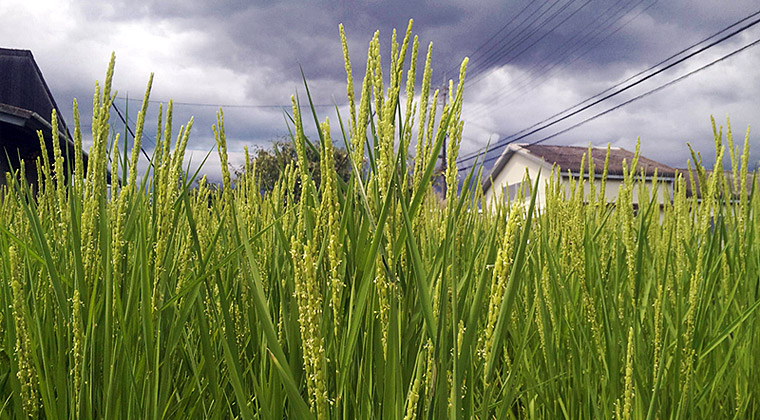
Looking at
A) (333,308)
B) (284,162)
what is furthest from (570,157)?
(333,308)

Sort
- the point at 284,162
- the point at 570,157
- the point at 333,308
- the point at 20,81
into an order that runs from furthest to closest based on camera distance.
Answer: the point at 570,157 → the point at 20,81 → the point at 284,162 → the point at 333,308

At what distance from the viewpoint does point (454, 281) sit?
0.55m

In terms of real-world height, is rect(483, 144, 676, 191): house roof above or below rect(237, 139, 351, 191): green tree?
above

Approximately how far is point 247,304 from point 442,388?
0.52 m

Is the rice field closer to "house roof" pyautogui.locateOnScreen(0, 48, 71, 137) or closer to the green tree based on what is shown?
the green tree

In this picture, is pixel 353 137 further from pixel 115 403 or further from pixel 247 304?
pixel 115 403

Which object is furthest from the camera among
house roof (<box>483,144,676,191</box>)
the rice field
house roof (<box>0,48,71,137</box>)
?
house roof (<box>483,144,676,191</box>)

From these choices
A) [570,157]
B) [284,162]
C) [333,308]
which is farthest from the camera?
[570,157]

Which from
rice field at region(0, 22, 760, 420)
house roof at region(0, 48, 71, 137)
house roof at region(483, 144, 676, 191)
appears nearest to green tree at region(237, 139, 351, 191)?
rice field at region(0, 22, 760, 420)

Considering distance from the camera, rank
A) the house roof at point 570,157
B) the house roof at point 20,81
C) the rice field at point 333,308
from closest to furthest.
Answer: the rice field at point 333,308 < the house roof at point 20,81 < the house roof at point 570,157

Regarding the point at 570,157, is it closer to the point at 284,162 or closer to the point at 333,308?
the point at 284,162

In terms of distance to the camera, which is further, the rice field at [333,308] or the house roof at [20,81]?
the house roof at [20,81]

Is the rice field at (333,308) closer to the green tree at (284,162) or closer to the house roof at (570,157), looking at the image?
the green tree at (284,162)

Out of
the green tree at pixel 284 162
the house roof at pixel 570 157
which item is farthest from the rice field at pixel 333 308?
the house roof at pixel 570 157
